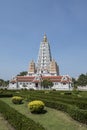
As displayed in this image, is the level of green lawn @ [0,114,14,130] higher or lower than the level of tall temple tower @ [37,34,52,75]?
lower

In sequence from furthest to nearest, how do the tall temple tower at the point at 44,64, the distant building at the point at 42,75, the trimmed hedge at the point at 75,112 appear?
the tall temple tower at the point at 44,64 < the distant building at the point at 42,75 < the trimmed hedge at the point at 75,112

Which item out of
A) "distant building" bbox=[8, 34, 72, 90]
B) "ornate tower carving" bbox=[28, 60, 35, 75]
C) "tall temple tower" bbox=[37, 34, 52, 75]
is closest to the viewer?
"distant building" bbox=[8, 34, 72, 90]

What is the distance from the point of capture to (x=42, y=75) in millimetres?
105875

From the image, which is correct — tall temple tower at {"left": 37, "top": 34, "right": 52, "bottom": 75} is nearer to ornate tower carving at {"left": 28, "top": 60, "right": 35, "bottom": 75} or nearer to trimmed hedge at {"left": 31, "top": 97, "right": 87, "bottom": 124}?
ornate tower carving at {"left": 28, "top": 60, "right": 35, "bottom": 75}

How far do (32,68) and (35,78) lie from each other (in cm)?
2001

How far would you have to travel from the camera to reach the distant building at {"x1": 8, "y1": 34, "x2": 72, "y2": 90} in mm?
94375

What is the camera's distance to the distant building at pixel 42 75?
94.4 meters

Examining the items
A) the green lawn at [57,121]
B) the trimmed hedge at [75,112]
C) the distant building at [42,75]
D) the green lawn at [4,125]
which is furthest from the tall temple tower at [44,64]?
the green lawn at [4,125]

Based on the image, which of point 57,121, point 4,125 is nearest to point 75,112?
point 57,121

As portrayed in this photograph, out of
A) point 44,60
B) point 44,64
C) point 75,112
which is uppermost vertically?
point 44,60

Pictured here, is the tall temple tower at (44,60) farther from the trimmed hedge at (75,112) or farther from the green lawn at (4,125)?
the green lawn at (4,125)

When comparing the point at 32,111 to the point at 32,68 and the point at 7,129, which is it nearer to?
the point at 7,129

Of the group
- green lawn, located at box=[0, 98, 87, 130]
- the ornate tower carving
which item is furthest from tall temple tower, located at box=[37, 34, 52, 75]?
green lawn, located at box=[0, 98, 87, 130]

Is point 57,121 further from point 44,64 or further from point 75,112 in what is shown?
point 44,64
